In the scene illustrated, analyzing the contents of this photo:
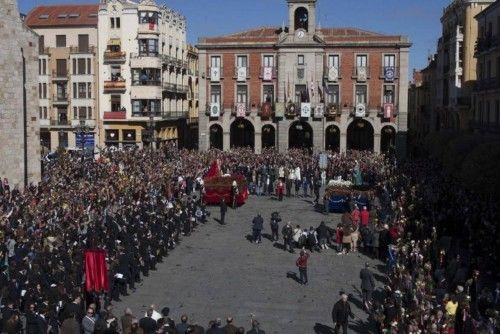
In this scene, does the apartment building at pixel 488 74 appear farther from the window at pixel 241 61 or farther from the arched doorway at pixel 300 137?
the window at pixel 241 61

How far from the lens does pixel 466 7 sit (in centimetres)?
5162

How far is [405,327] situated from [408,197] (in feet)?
53.1

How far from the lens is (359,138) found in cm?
6106

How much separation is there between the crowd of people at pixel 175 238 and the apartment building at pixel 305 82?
17553 millimetres

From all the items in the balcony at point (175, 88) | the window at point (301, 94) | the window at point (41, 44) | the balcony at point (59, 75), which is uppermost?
the window at point (41, 44)

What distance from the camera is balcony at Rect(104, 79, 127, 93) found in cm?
5659

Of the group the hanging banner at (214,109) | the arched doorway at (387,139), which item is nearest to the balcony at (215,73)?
the hanging banner at (214,109)

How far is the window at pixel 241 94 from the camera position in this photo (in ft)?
190

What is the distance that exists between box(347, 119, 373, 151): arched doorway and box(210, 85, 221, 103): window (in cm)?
1223

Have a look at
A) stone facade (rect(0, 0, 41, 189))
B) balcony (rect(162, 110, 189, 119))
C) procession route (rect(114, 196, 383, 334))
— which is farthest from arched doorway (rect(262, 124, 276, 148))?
procession route (rect(114, 196, 383, 334))

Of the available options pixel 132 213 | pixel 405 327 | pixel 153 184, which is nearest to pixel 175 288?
pixel 132 213

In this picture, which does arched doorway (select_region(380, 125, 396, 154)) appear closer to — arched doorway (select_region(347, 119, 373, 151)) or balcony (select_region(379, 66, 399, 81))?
arched doorway (select_region(347, 119, 373, 151))

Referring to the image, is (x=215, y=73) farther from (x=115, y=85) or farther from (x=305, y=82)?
(x=115, y=85)

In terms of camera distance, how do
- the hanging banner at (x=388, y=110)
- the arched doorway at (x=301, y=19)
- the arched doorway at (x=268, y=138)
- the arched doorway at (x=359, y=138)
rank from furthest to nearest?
the arched doorway at (x=268, y=138)
the arched doorway at (x=359, y=138)
the arched doorway at (x=301, y=19)
the hanging banner at (x=388, y=110)
